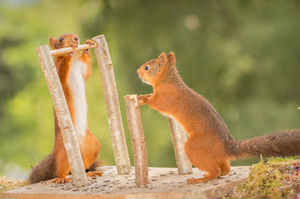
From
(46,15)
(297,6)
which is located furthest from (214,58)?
(46,15)

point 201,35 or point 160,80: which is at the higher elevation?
point 201,35

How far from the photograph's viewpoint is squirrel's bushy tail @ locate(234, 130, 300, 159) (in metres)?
3.04

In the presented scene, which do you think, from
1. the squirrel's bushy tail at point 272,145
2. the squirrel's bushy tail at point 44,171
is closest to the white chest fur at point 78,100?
the squirrel's bushy tail at point 44,171

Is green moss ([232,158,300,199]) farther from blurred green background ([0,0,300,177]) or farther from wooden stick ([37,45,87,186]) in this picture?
blurred green background ([0,0,300,177])

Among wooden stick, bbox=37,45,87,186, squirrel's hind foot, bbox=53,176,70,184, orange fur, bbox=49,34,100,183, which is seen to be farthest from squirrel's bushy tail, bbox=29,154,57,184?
wooden stick, bbox=37,45,87,186

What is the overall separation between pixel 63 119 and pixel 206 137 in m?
1.07

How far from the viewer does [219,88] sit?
6.65 metres

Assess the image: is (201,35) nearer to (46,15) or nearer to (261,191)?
(46,15)

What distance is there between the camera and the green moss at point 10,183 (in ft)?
12.9

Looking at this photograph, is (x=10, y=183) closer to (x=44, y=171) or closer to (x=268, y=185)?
(x=44, y=171)

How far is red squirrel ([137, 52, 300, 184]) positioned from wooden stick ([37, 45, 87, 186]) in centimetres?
58

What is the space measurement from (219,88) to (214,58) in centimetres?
45

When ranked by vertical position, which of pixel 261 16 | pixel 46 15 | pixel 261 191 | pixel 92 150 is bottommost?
pixel 261 191

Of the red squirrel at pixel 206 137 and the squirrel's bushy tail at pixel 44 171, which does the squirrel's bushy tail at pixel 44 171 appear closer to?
the squirrel's bushy tail at pixel 44 171
